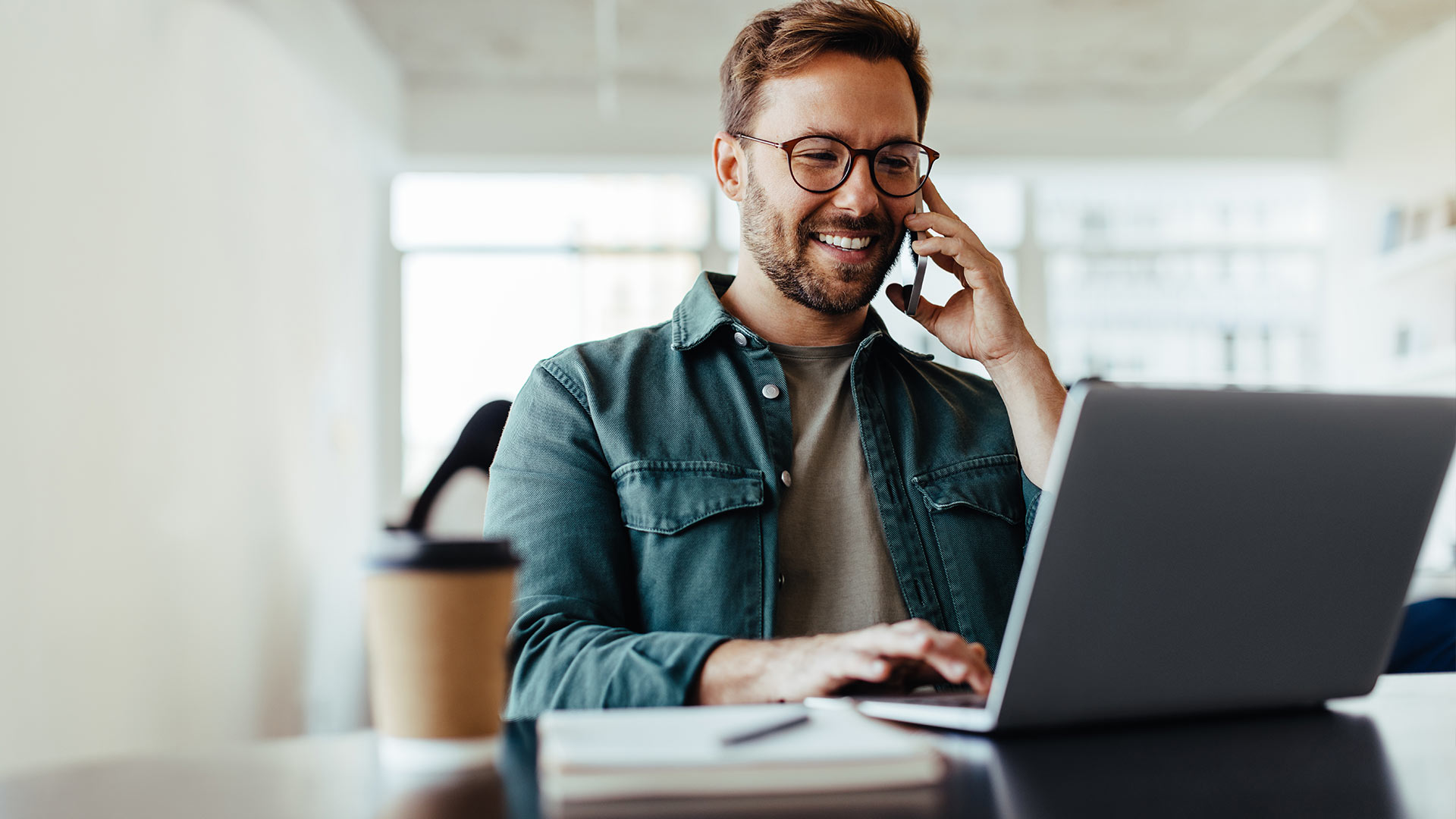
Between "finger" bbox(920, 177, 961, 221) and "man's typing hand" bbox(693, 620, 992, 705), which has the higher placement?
"finger" bbox(920, 177, 961, 221)

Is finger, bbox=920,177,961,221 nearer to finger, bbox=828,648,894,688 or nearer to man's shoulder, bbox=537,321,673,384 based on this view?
man's shoulder, bbox=537,321,673,384

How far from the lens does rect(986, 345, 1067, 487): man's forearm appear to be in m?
1.37

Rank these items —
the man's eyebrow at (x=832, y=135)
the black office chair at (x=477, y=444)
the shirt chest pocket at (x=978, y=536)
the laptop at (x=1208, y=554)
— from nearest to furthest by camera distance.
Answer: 1. the laptop at (x=1208, y=554)
2. the shirt chest pocket at (x=978, y=536)
3. the man's eyebrow at (x=832, y=135)
4. the black office chair at (x=477, y=444)

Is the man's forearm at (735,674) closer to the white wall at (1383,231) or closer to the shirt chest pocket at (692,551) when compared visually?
the shirt chest pocket at (692,551)

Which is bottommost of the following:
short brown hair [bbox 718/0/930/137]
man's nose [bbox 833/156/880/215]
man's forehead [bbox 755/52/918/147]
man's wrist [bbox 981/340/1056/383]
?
man's wrist [bbox 981/340/1056/383]

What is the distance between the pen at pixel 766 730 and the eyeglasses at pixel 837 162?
97cm

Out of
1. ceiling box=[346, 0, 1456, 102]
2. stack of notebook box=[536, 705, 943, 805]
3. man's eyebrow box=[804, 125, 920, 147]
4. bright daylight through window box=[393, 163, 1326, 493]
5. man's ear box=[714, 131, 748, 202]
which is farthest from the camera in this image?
bright daylight through window box=[393, 163, 1326, 493]

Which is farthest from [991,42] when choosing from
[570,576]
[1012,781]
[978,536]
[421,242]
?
[1012,781]

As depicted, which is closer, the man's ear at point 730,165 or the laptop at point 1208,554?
the laptop at point 1208,554

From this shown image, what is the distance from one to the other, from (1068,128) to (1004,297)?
4.72m

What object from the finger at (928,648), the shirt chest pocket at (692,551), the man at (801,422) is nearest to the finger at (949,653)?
the finger at (928,648)

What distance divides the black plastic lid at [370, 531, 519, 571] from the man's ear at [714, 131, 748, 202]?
111cm

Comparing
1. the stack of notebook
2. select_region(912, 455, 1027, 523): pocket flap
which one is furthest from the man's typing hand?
select_region(912, 455, 1027, 523): pocket flap

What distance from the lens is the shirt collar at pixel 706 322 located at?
58.7 inches
